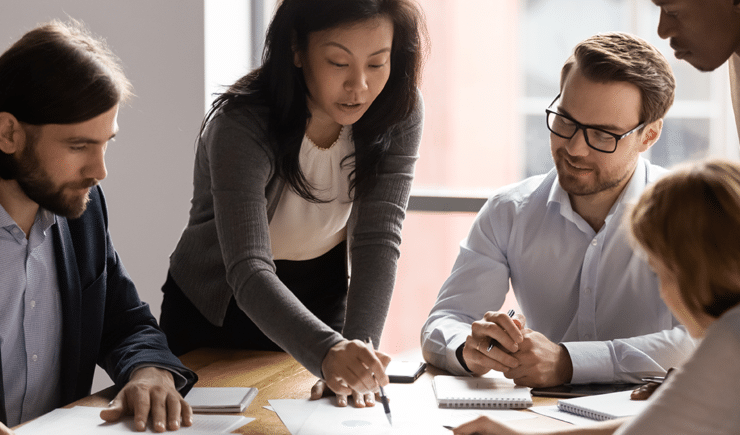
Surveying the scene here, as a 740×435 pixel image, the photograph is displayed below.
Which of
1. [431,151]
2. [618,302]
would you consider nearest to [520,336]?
[618,302]

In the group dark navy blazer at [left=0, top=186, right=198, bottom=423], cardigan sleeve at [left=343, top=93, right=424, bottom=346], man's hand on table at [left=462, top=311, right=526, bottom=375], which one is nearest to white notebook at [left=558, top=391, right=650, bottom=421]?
man's hand on table at [left=462, top=311, right=526, bottom=375]

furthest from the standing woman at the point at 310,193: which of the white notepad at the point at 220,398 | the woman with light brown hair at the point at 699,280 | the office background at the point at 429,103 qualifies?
the office background at the point at 429,103

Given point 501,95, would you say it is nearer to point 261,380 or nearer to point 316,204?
point 316,204

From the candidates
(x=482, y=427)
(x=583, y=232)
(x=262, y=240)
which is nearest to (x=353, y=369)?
(x=482, y=427)

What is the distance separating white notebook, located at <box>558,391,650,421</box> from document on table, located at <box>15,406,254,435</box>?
1.88 ft

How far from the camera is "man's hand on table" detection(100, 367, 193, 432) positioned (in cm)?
119

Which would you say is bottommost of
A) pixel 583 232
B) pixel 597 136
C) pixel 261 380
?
pixel 261 380

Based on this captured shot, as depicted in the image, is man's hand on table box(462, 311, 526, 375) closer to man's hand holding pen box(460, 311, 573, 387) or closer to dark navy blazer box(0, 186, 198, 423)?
man's hand holding pen box(460, 311, 573, 387)

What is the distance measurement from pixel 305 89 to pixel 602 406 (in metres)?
0.91

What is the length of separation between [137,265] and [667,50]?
2552mm

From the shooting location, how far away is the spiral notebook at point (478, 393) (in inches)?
51.4

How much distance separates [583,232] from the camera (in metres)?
1.84

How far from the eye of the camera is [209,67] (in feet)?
9.76

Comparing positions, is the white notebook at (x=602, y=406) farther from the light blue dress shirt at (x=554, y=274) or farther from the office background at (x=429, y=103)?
the office background at (x=429, y=103)
